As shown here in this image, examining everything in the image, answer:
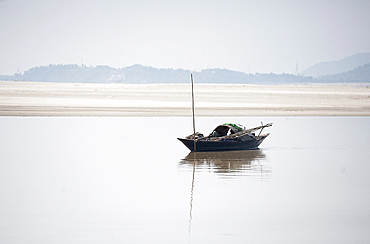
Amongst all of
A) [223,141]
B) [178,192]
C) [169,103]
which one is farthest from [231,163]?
[169,103]

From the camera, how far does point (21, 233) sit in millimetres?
10594

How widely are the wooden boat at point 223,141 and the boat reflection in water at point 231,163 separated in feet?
0.85

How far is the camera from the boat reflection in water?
1831 cm

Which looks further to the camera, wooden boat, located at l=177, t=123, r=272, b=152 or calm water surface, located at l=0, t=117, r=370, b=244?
wooden boat, located at l=177, t=123, r=272, b=152

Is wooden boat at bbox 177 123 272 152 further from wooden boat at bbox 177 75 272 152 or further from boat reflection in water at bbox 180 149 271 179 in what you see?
boat reflection in water at bbox 180 149 271 179

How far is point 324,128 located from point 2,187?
89.6 ft

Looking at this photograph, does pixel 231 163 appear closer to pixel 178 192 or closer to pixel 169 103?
pixel 178 192

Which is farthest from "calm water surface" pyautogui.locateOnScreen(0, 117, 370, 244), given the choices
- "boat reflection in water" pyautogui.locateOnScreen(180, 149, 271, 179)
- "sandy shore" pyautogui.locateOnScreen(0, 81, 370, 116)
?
"sandy shore" pyautogui.locateOnScreen(0, 81, 370, 116)

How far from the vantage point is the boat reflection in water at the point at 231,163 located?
18312mm

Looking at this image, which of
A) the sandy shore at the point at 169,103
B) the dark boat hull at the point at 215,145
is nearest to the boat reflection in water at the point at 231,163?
the dark boat hull at the point at 215,145

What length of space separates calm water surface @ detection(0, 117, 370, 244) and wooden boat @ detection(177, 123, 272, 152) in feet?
1.55

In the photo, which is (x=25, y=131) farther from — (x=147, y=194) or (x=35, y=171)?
(x=147, y=194)

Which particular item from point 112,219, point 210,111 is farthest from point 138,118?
point 112,219

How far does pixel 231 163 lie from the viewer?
20.3m
